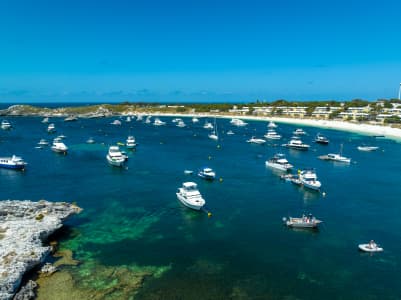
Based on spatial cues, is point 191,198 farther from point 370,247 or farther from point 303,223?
point 370,247

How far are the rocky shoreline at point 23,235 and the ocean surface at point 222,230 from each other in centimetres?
291

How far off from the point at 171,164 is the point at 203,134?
77590 millimetres

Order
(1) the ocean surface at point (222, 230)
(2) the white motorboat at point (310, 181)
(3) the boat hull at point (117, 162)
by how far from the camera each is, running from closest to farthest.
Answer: (1) the ocean surface at point (222, 230) < (2) the white motorboat at point (310, 181) < (3) the boat hull at point (117, 162)

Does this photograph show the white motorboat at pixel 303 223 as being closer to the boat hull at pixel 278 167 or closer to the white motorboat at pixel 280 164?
the boat hull at pixel 278 167

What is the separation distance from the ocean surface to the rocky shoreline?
2.91m

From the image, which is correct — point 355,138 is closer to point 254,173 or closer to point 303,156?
point 303,156

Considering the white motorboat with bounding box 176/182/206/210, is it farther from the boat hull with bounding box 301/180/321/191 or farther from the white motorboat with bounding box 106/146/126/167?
the white motorboat with bounding box 106/146/126/167

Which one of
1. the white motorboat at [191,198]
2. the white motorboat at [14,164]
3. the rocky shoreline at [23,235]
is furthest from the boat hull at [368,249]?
the white motorboat at [14,164]

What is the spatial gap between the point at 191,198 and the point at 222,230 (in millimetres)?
10138

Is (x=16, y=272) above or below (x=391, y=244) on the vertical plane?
above

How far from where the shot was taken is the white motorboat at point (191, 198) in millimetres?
55594

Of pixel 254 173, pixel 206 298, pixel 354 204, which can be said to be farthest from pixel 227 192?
pixel 206 298

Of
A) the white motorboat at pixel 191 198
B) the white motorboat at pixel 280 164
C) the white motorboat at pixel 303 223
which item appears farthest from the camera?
the white motorboat at pixel 280 164

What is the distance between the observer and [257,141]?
140 meters
